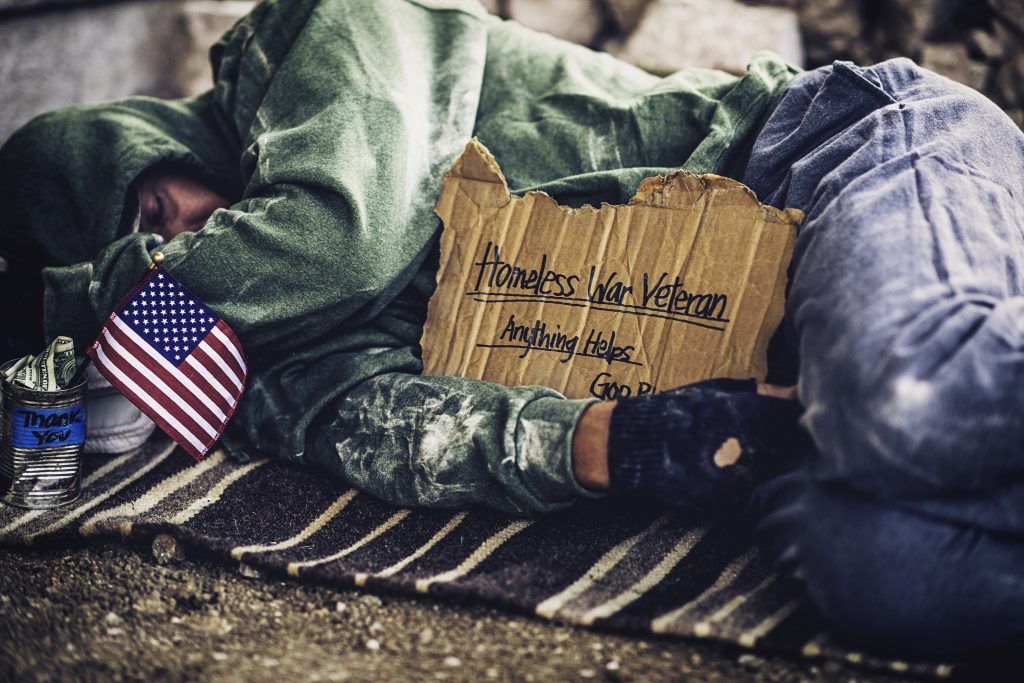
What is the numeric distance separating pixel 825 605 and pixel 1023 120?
263 cm

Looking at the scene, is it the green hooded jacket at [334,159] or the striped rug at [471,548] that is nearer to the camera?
the striped rug at [471,548]

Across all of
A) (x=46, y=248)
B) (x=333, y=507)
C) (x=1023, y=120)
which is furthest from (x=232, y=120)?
(x=1023, y=120)

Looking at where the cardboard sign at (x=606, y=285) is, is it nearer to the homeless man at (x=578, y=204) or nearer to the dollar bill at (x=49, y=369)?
the homeless man at (x=578, y=204)

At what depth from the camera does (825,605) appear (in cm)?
128

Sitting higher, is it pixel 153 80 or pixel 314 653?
pixel 153 80

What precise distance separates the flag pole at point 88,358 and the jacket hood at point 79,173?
0.31m

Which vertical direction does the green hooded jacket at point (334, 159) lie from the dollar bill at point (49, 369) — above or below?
above

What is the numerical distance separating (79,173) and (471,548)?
129 centimetres

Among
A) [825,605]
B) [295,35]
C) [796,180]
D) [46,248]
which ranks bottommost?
[825,605]

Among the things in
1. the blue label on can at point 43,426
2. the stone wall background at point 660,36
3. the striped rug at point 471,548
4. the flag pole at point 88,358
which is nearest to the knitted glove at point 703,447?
the striped rug at point 471,548

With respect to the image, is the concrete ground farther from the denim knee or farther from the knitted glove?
the knitted glove

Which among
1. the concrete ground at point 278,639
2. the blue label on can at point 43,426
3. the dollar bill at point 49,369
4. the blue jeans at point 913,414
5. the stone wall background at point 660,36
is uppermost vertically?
the stone wall background at point 660,36

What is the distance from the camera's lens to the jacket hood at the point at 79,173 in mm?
2012

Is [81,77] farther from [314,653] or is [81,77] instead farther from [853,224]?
[853,224]
